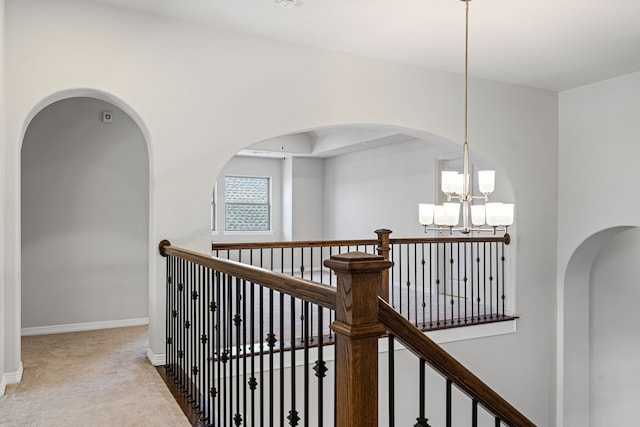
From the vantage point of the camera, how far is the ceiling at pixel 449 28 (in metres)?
3.78

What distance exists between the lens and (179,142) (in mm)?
4043

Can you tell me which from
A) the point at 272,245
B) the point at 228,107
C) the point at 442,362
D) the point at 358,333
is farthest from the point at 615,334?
the point at 358,333

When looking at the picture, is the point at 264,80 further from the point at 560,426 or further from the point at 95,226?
the point at 560,426

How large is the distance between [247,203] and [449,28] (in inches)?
243

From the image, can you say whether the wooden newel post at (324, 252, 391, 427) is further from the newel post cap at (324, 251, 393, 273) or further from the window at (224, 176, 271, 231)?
the window at (224, 176, 271, 231)

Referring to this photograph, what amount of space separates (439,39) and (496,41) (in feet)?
1.79

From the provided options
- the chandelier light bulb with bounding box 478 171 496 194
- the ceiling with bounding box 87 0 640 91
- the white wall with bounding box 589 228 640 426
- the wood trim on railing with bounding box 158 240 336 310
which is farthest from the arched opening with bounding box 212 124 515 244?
the wood trim on railing with bounding box 158 240 336 310

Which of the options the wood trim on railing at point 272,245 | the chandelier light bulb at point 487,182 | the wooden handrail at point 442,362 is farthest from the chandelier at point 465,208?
the wooden handrail at point 442,362

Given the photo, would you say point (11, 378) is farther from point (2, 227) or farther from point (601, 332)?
point (601, 332)

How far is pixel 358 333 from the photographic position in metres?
1.26

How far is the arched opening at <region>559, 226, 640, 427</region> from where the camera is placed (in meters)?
6.13

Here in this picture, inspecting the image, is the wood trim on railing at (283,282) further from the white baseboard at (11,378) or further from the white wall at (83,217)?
the white wall at (83,217)

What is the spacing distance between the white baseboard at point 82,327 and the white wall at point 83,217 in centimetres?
3

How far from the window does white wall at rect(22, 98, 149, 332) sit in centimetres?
420
